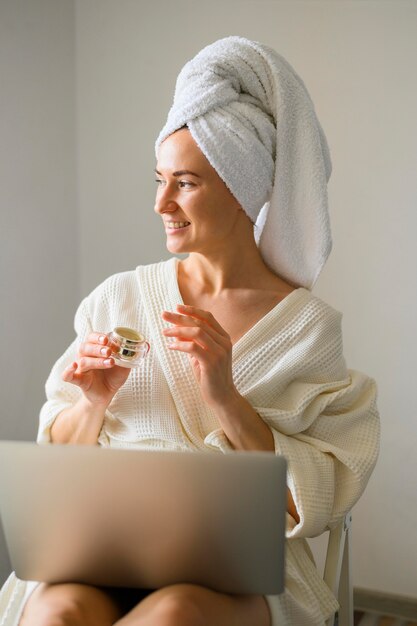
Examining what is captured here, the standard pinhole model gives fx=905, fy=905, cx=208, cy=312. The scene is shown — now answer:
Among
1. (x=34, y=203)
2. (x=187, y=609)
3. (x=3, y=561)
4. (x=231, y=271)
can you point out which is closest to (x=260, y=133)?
(x=231, y=271)

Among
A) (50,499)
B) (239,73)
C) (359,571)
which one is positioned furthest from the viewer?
(359,571)

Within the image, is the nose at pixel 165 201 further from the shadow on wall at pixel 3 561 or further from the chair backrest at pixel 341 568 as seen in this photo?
the shadow on wall at pixel 3 561

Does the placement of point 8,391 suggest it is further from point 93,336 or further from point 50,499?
point 50,499

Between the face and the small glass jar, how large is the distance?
245 mm

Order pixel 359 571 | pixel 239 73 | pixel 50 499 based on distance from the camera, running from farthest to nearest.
→ 1. pixel 359 571
2. pixel 239 73
3. pixel 50 499

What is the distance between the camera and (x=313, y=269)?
6.23 feet

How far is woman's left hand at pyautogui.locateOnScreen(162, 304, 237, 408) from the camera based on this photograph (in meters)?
1.62

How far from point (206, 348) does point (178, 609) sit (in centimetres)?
46

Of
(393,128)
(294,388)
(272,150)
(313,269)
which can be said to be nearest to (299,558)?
(294,388)

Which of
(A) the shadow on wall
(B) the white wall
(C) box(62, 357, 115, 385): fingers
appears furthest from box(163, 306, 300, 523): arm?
(A) the shadow on wall

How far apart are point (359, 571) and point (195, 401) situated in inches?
48.1

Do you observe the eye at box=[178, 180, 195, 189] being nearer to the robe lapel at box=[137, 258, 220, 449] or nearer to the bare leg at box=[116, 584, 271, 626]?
the robe lapel at box=[137, 258, 220, 449]

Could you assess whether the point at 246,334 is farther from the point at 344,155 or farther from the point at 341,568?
the point at 344,155

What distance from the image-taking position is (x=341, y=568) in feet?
6.52
